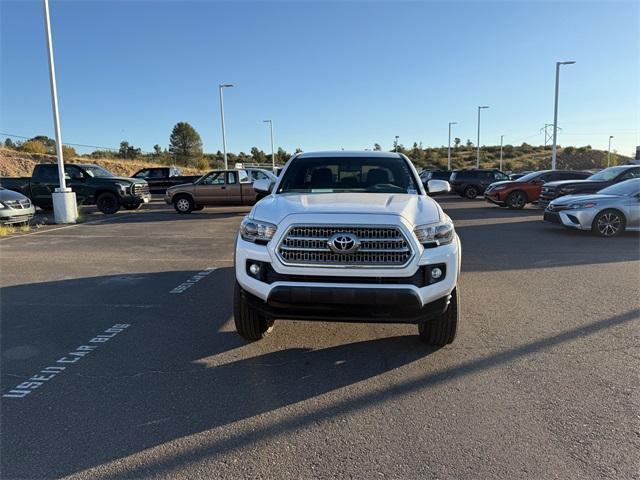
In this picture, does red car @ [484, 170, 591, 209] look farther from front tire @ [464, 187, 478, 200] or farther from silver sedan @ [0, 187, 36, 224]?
silver sedan @ [0, 187, 36, 224]

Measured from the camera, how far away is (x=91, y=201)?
1806cm

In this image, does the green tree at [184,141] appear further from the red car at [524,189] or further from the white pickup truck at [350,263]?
the white pickup truck at [350,263]

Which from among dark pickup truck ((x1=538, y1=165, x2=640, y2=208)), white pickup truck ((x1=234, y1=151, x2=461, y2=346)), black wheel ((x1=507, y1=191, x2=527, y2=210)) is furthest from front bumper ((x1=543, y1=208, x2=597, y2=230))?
white pickup truck ((x1=234, y1=151, x2=461, y2=346))

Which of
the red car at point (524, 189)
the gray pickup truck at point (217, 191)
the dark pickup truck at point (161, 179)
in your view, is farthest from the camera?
the dark pickup truck at point (161, 179)

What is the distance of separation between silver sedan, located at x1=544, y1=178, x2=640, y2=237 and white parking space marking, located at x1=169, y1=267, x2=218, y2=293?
8.61 meters

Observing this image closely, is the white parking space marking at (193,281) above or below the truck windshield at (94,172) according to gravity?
below

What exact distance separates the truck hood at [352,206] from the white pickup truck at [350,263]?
0.01 m

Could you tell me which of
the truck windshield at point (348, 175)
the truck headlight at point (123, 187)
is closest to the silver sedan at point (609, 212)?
the truck windshield at point (348, 175)

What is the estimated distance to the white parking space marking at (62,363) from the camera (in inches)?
143

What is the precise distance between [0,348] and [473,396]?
14.0 feet

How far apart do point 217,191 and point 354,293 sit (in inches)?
610

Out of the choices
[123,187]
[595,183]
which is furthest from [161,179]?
[595,183]

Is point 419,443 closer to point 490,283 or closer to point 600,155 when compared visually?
point 490,283

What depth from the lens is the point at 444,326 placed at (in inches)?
164
